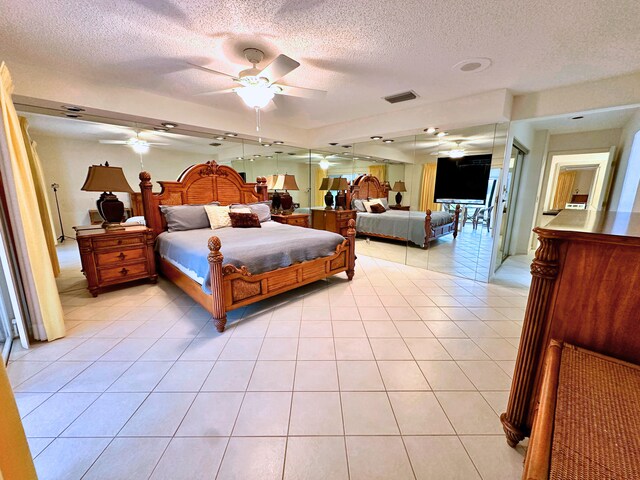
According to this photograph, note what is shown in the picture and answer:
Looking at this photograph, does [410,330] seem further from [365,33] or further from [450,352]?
[365,33]

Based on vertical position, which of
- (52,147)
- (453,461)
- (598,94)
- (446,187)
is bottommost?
(453,461)

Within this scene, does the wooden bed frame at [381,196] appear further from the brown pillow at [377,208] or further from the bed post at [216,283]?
the bed post at [216,283]

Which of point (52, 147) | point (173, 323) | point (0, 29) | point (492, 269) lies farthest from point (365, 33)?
point (52, 147)

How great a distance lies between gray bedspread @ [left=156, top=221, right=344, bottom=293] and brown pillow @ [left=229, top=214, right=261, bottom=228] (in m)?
0.14

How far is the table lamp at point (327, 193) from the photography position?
5.52 metres

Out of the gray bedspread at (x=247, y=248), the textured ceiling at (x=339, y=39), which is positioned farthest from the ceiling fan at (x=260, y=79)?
the gray bedspread at (x=247, y=248)

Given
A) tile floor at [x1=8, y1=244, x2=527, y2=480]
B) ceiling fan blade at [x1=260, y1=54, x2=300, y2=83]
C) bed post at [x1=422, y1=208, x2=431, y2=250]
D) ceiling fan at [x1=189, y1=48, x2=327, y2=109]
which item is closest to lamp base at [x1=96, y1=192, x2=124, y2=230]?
tile floor at [x1=8, y1=244, x2=527, y2=480]

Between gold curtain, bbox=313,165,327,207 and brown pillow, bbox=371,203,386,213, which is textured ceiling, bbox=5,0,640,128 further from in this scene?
gold curtain, bbox=313,165,327,207

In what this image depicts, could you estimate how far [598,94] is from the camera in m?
2.61

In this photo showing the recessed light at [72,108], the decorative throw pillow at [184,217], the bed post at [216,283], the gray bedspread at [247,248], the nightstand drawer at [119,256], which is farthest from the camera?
the decorative throw pillow at [184,217]

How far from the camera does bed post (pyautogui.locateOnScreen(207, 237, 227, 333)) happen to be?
214 cm

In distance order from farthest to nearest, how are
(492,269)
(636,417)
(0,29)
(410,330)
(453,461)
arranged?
1. (492,269)
2. (410,330)
3. (0,29)
4. (453,461)
5. (636,417)

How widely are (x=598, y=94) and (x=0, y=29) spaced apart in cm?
531

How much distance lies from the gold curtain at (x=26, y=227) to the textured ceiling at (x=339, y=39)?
638 mm
